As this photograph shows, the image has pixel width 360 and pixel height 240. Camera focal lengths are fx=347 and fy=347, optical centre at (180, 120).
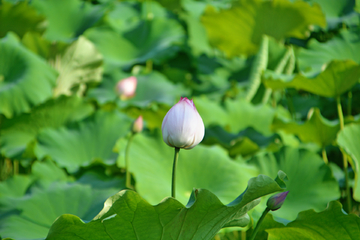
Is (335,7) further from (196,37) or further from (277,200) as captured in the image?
(277,200)

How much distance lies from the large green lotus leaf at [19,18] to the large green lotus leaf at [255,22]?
34.6 inches

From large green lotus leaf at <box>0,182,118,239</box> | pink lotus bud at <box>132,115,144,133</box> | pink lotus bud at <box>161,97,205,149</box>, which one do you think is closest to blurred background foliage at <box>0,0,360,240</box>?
large green lotus leaf at <box>0,182,118,239</box>

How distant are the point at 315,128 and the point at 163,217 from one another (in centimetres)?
78

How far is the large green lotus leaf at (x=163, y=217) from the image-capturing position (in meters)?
0.52

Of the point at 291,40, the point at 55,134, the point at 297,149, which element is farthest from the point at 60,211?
the point at 291,40

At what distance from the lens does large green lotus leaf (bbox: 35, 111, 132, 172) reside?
1.19 metres

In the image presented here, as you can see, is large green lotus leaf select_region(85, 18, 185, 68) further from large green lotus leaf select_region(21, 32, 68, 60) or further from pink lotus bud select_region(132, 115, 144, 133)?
pink lotus bud select_region(132, 115, 144, 133)

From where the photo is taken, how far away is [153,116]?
4.38 ft

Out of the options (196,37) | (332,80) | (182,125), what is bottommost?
(196,37)

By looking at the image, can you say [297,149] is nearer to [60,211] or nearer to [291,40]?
[60,211]

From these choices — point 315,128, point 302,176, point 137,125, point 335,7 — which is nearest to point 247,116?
point 315,128

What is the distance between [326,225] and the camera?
26.7 inches

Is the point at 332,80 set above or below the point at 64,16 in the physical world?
above

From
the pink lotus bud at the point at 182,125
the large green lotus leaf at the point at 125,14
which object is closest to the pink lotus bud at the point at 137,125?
the pink lotus bud at the point at 182,125
